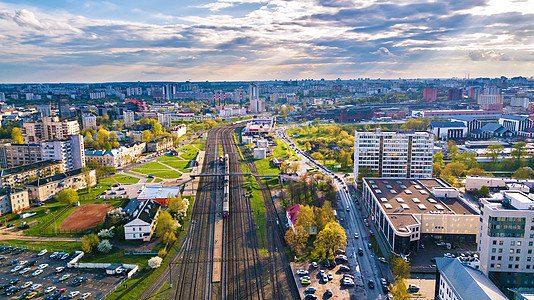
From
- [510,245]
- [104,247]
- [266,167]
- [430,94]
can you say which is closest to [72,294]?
[104,247]

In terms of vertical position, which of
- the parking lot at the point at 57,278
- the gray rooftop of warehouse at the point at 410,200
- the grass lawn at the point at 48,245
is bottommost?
the parking lot at the point at 57,278

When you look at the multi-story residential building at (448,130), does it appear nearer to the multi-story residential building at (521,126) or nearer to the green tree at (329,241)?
the multi-story residential building at (521,126)

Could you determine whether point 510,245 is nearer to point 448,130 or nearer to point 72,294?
point 72,294

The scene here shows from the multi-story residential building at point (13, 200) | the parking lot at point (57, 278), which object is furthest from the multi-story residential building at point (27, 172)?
the parking lot at point (57, 278)

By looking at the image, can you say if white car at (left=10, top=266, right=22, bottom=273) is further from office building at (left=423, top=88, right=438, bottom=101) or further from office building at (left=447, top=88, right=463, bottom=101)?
office building at (left=447, top=88, right=463, bottom=101)

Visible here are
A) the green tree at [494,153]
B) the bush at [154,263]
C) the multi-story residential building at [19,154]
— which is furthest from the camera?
the green tree at [494,153]

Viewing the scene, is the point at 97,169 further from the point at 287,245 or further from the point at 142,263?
the point at 287,245

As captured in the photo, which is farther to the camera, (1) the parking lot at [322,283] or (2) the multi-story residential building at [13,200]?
(2) the multi-story residential building at [13,200]
